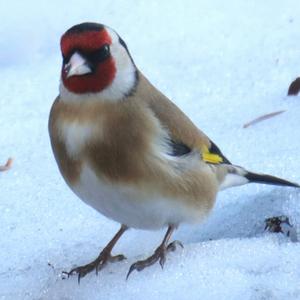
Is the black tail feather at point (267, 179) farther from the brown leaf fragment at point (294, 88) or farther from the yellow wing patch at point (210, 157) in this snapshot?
the brown leaf fragment at point (294, 88)

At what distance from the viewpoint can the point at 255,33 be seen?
6.11 metres

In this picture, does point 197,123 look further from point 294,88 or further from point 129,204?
point 129,204

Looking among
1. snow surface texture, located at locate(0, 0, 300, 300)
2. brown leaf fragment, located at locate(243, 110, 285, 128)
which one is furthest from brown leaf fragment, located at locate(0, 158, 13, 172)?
brown leaf fragment, located at locate(243, 110, 285, 128)

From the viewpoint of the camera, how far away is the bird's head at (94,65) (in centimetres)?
362

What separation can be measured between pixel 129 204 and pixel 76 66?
1.80ft

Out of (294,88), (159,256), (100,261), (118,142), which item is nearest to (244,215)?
(159,256)

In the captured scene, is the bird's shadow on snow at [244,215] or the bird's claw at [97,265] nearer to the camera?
the bird's claw at [97,265]

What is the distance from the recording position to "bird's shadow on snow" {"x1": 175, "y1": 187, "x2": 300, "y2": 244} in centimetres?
416

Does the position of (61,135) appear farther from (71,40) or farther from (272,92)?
(272,92)

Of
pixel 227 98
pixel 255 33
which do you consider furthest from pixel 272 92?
pixel 255 33

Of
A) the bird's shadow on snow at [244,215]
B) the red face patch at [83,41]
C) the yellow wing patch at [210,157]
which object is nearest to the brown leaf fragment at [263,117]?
the bird's shadow on snow at [244,215]

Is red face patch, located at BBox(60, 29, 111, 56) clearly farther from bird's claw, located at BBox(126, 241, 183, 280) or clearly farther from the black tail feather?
the black tail feather

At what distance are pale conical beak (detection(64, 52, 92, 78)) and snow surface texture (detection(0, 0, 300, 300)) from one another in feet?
2.56

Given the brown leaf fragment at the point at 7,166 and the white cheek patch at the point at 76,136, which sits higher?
the white cheek patch at the point at 76,136
